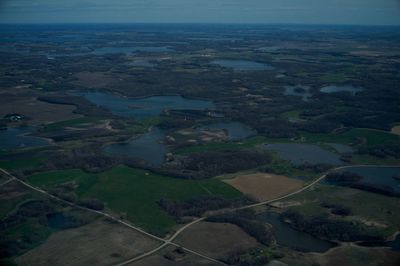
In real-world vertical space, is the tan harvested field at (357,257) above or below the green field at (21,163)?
below

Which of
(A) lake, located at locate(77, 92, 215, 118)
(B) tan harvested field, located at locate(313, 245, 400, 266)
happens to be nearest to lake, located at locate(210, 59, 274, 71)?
(A) lake, located at locate(77, 92, 215, 118)

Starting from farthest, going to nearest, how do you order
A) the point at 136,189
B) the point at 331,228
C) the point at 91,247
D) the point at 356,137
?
the point at 356,137 → the point at 136,189 → the point at 331,228 → the point at 91,247

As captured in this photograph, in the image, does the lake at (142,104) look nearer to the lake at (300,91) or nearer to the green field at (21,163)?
the lake at (300,91)

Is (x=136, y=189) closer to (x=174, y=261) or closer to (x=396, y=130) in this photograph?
(x=174, y=261)

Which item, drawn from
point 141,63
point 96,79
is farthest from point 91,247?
point 141,63

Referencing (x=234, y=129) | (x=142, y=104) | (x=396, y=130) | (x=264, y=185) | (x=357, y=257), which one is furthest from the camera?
(x=142, y=104)

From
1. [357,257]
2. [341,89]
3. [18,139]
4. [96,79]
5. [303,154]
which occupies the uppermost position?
[341,89]

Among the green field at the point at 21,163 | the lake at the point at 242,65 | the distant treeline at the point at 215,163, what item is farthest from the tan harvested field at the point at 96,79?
the distant treeline at the point at 215,163

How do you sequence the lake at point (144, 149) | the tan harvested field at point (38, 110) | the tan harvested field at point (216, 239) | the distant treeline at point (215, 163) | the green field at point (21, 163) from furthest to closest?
the tan harvested field at point (38, 110) < the lake at point (144, 149) < the green field at point (21, 163) < the distant treeline at point (215, 163) < the tan harvested field at point (216, 239)
